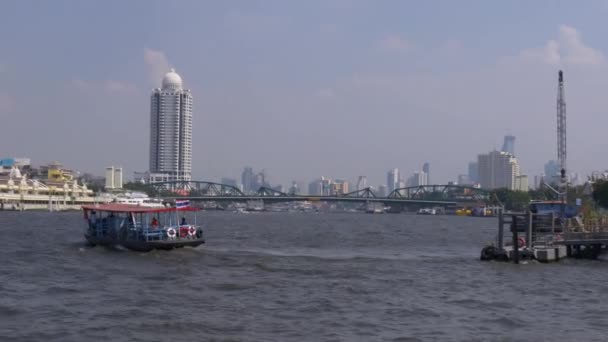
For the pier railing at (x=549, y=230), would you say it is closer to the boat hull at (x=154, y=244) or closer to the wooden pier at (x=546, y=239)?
the wooden pier at (x=546, y=239)

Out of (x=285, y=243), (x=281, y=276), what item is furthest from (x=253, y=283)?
(x=285, y=243)

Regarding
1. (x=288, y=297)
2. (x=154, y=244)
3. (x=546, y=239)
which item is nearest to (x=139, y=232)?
(x=154, y=244)

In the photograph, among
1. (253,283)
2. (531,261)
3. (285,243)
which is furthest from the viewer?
(285,243)

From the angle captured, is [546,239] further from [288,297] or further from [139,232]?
[288,297]

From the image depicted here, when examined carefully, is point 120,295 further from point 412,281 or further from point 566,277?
point 566,277

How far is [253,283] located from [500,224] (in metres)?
18.1

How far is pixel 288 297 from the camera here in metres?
30.5

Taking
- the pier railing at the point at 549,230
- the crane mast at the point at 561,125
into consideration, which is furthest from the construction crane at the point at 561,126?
the pier railing at the point at 549,230

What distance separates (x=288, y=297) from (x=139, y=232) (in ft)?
62.7

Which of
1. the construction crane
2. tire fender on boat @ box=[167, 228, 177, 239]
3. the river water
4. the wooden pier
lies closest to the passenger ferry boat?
tire fender on boat @ box=[167, 228, 177, 239]

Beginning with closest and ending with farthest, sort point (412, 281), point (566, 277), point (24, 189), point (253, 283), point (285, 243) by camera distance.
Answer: point (253, 283)
point (412, 281)
point (566, 277)
point (285, 243)
point (24, 189)

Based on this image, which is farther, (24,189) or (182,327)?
(24,189)

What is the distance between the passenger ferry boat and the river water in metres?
0.77

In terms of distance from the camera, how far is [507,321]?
26781 mm
